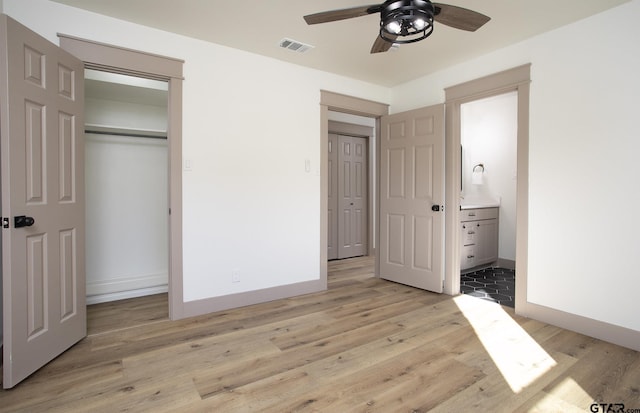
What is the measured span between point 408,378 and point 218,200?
2.22m

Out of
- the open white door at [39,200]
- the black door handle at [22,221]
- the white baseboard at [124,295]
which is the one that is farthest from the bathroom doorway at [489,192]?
the black door handle at [22,221]

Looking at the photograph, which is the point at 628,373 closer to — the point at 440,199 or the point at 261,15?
the point at 440,199

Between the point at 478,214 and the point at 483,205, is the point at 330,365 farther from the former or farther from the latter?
the point at 483,205

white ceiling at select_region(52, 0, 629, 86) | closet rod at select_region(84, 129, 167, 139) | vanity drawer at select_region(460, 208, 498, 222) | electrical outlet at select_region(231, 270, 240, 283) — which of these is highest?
white ceiling at select_region(52, 0, 629, 86)

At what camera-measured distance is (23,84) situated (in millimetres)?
1934

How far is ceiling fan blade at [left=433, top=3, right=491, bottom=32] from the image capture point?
6.17 feet

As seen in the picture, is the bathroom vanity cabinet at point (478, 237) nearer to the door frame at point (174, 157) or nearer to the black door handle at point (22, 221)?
the door frame at point (174, 157)

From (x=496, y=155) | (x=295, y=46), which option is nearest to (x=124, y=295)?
(x=295, y=46)

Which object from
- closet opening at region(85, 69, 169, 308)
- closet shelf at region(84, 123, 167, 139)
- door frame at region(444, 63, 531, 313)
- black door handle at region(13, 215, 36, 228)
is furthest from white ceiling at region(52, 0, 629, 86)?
black door handle at region(13, 215, 36, 228)

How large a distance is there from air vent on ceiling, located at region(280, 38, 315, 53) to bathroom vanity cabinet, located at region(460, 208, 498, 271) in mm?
2922

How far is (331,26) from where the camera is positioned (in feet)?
9.05

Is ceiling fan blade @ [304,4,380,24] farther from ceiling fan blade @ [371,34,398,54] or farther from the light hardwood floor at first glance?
the light hardwood floor

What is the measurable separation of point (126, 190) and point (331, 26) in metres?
2.76

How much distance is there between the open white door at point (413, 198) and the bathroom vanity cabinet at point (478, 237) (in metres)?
0.86
